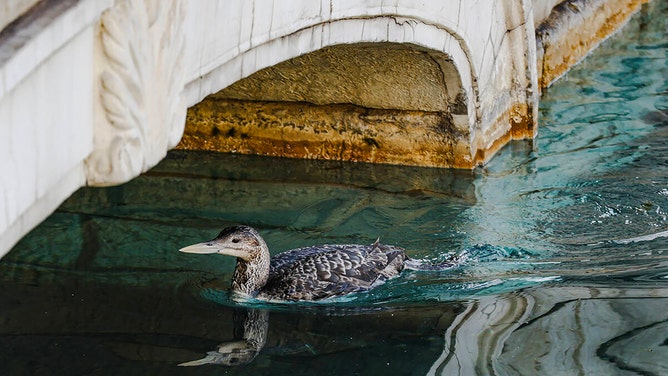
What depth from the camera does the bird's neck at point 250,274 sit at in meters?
5.92

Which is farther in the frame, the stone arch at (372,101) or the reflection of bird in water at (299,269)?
the stone arch at (372,101)

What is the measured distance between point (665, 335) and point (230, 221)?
264 centimetres

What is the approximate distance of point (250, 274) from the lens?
593 centimetres

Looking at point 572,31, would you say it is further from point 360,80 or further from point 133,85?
point 133,85

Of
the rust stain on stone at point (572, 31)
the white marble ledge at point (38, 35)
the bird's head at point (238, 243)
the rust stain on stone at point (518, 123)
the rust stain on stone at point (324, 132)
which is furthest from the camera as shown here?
the rust stain on stone at point (572, 31)

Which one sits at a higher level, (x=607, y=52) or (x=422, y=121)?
(x=607, y=52)

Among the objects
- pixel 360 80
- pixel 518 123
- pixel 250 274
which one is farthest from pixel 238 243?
pixel 518 123

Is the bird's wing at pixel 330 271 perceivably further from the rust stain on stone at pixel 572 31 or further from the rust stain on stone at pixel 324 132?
the rust stain on stone at pixel 572 31

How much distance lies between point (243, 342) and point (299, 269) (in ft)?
2.52

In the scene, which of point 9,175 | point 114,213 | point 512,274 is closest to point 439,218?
point 512,274

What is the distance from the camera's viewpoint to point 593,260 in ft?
20.1

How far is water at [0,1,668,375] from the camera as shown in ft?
16.6

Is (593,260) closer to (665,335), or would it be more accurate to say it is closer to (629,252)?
(629,252)

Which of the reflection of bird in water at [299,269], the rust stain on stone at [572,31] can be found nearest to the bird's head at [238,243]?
the reflection of bird in water at [299,269]
